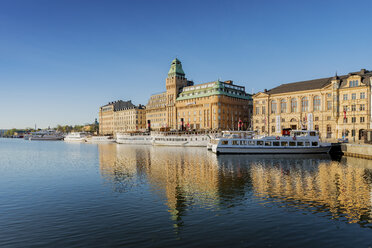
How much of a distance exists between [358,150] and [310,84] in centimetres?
6258

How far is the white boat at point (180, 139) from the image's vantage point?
12712cm

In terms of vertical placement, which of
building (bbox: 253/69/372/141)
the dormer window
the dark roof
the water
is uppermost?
the dark roof

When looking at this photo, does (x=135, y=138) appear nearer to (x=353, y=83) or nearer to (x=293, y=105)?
(x=293, y=105)

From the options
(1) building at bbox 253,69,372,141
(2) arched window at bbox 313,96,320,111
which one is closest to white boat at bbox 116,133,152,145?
(1) building at bbox 253,69,372,141

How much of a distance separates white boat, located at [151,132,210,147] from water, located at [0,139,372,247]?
274 feet

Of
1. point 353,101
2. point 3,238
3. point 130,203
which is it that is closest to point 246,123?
point 353,101

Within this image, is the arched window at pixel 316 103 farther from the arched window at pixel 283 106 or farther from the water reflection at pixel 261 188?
the water reflection at pixel 261 188

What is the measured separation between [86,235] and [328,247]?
17.7 m

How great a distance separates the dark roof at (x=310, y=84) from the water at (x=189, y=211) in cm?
8047

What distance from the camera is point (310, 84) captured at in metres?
125

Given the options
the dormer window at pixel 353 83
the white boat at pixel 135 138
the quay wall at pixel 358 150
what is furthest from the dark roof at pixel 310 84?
the white boat at pixel 135 138

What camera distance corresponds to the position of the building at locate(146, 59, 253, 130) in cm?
16675

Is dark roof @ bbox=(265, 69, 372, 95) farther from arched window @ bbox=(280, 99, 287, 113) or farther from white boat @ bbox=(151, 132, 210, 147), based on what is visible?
white boat @ bbox=(151, 132, 210, 147)

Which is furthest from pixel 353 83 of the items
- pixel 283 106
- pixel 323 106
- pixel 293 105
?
pixel 283 106
